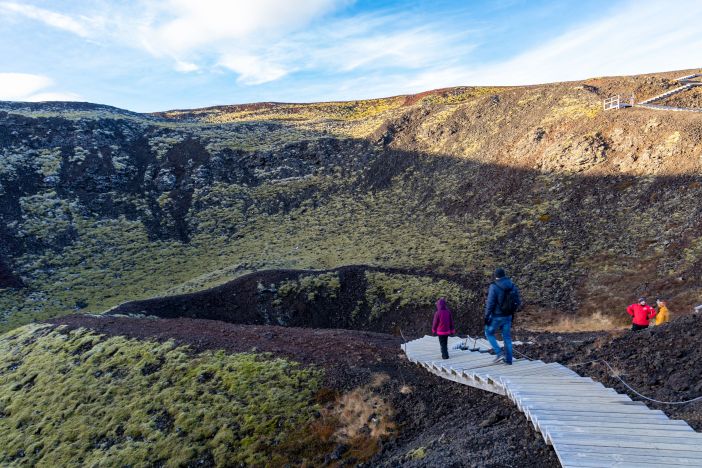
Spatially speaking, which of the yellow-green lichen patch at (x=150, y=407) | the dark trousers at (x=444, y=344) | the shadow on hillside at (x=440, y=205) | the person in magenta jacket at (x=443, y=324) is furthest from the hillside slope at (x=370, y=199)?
the yellow-green lichen patch at (x=150, y=407)

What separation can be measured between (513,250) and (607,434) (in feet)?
87.7

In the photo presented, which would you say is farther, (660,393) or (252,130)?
(252,130)

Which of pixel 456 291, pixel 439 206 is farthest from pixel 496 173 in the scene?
pixel 456 291

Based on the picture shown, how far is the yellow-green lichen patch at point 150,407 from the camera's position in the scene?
13062 mm

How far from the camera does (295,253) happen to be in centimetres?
3988

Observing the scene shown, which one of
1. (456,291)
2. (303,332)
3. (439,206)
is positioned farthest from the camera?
(439,206)

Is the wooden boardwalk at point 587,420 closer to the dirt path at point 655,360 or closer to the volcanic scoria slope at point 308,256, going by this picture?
the volcanic scoria slope at point 308,256

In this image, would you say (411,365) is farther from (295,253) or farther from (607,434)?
(295,253)

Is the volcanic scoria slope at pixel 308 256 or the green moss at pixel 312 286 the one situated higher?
the volcanic scoria slope at pixel 308 256

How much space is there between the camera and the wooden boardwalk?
6406 mm

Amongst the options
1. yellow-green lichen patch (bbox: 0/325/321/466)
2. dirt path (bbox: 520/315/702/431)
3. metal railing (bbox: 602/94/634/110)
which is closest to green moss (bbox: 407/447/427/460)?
yellow-green lichen patch (bbox: 0/325/321/466)

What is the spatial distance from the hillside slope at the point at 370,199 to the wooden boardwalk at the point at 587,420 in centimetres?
1653

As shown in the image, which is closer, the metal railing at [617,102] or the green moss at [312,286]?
the green moss at [312,286]

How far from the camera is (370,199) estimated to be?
47.9 metres
